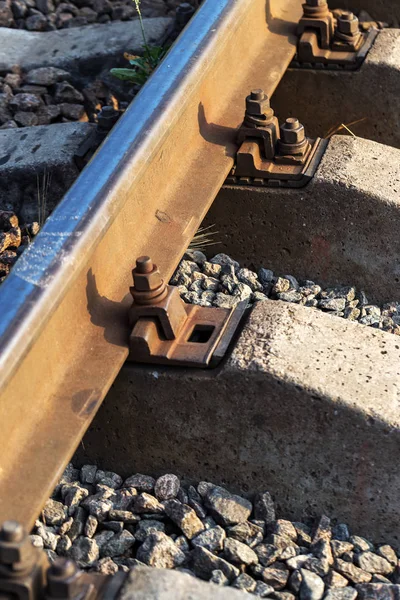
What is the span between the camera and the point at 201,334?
3.07m

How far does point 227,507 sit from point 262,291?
40.3 inches

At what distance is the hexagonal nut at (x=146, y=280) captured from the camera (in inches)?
113

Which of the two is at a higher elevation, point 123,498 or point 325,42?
point 325,42

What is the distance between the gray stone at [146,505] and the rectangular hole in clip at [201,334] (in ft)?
1.48

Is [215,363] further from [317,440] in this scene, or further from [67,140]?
[67,140]

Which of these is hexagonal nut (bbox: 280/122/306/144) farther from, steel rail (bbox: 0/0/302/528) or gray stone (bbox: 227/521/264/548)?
gray stone (bbox: 227/521/264/548)

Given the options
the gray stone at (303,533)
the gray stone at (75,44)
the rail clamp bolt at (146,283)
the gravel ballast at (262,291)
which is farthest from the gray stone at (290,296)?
the gray stone at (75,44)

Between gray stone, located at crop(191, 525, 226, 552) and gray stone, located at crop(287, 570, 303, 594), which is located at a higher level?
gray stone, located at crop(191, 525, 226, 552)

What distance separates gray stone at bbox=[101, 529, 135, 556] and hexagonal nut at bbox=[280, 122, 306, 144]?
1.62 metres

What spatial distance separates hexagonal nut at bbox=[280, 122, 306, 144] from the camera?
378 cm

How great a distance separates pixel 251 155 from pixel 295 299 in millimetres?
522

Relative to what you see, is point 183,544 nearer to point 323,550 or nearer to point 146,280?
point 323,550

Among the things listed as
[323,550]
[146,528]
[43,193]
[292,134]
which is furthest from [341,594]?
[43,193]

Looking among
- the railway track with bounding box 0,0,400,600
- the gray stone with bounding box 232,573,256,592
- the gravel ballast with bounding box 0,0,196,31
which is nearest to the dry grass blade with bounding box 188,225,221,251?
the railway track with bounding box 0,0,400,600
